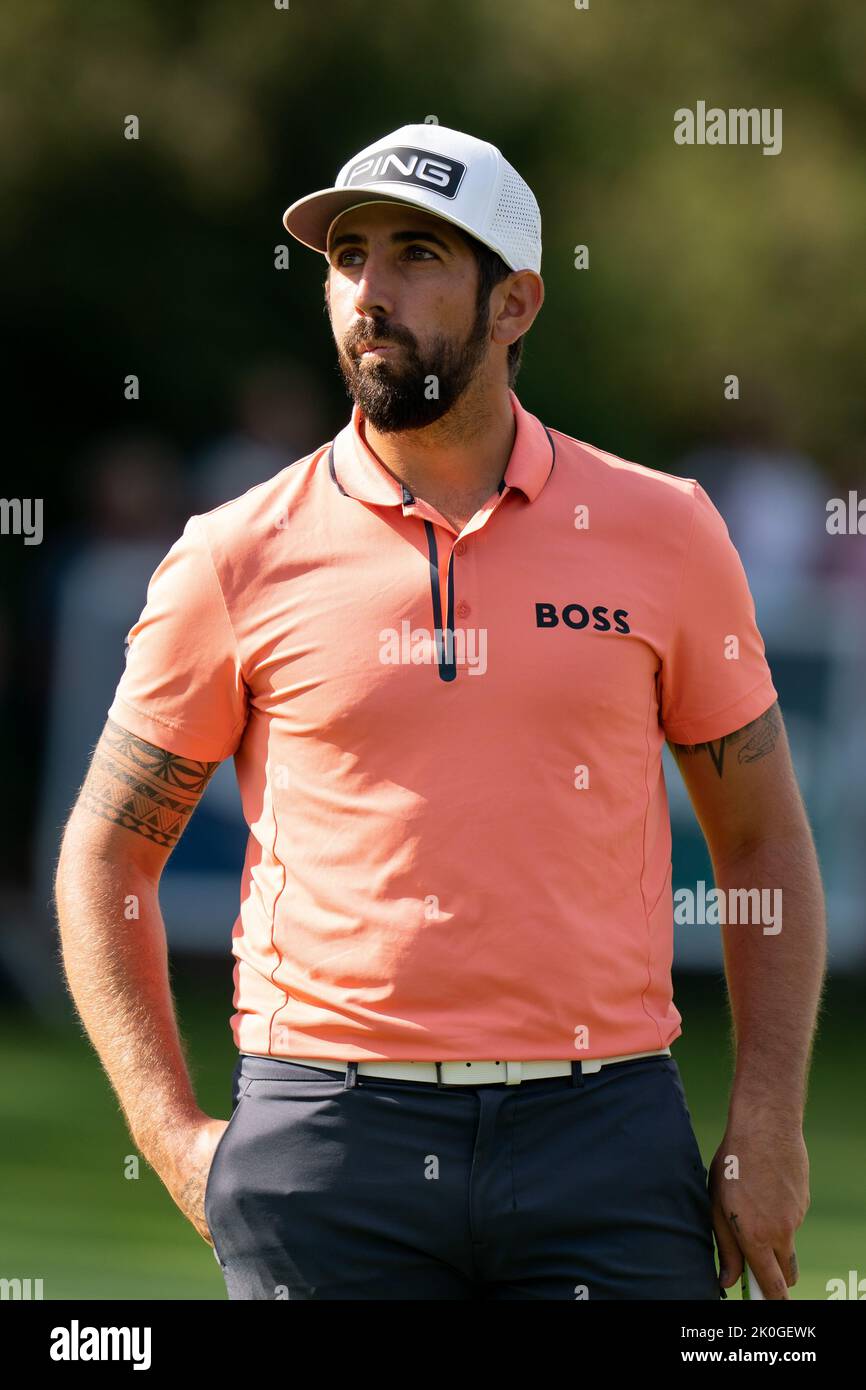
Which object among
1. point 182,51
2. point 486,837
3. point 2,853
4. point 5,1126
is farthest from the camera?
point 182,51

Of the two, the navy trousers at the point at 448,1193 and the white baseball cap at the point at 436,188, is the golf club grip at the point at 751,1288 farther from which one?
the white baseball cap at the point at 436,188

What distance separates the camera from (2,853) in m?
9.67

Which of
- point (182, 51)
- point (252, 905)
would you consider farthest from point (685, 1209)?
point (182, 51)

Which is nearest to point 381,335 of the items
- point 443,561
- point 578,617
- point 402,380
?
point 402,380

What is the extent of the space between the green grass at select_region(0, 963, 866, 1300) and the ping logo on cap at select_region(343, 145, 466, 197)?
2693 millimetres

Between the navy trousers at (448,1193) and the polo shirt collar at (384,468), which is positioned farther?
the polo shirt collar at (384,468)

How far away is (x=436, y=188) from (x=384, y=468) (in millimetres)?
458

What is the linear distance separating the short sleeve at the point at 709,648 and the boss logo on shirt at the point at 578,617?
12 centimetres

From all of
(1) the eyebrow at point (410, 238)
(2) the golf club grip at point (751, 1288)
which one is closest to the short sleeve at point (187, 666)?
(1) the eyebrow at point (410, 238)

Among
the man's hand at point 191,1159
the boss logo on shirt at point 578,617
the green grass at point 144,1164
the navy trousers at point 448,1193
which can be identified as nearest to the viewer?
the navy trousers at point 448,1193

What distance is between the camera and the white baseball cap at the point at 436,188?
336cm

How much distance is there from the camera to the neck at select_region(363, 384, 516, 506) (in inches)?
135

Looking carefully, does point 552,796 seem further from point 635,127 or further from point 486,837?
point 635,127

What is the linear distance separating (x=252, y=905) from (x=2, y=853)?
659 cm
